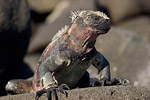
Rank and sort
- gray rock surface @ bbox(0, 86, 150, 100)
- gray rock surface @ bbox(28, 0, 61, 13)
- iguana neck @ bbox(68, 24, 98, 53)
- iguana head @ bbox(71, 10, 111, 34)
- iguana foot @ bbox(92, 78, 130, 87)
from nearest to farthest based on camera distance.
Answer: gray rock surface @ bbox(0, 86, 150, 100)
iguana head @ bbox(71, 10, 111, 34)
iguana neck @ bbox(68, 24, 98, 53)
iguana foot @ bbox(92, 78, 130, 87)
gray rock surface @ bbox(28, 0, 61, 13)

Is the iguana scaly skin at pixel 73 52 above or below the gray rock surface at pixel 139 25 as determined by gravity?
below

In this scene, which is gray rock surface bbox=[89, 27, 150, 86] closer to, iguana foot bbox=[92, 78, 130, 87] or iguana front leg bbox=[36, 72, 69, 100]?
iguana foot bbox=[92, 78, 130, 87]

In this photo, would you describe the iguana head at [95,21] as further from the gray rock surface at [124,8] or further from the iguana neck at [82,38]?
the gray rock surface at [124,8]

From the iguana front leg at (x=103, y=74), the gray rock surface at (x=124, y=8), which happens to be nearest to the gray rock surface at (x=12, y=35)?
the iguana front leg at (x=103, y=74)

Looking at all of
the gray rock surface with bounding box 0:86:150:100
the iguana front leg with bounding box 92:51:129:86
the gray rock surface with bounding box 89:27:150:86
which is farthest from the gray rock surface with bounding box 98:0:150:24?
the gray rock surface with bounding box 0:86:150:100

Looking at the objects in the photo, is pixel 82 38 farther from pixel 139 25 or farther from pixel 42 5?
pixel 42 5

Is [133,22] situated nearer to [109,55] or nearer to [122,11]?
[122,11]

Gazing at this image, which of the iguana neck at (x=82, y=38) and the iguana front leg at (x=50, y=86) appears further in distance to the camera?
the iguana neck at (x=82, y=38)
